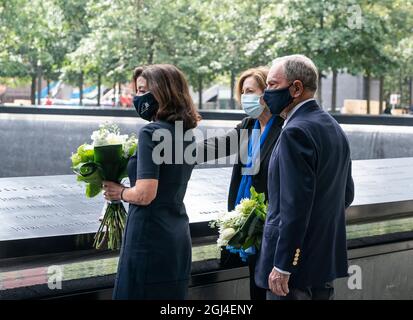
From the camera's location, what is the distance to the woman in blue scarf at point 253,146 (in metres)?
3.74

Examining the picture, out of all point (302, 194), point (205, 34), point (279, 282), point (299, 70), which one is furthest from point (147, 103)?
point (205, 34)

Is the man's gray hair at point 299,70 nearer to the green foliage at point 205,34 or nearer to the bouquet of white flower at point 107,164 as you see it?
the bouquet of white flower at point 107,164

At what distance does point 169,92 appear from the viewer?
3.20 m

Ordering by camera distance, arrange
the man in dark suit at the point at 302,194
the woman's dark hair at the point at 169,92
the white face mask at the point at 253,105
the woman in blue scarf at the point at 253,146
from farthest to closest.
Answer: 1. the white face mask at the point at 253,105
2. the woman in blue scarf at the point at 253,146
3. the woman's dark hair at the point at 169,92
4. the man in dark suit at the point at 302,194

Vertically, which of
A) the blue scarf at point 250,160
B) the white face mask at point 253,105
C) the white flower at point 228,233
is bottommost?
the white flower at point 228,233

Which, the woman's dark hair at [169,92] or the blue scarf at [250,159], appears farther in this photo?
the blue scarf at [250,159]

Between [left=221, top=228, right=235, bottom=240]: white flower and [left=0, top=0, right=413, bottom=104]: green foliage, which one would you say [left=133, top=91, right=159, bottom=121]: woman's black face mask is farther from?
[left=0, top=0, right=413, bottom=104]: green foliage

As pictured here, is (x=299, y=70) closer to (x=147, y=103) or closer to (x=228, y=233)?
(x=147, y=103)

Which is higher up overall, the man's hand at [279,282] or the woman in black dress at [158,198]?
the woman in black dress at [158,198]

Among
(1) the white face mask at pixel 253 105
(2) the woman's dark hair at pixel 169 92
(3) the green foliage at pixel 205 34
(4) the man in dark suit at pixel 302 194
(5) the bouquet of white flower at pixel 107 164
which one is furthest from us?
(3) the green foliage at pixel 205 34

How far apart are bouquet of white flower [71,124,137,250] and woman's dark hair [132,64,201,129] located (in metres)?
0.33

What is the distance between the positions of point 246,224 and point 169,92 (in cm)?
78

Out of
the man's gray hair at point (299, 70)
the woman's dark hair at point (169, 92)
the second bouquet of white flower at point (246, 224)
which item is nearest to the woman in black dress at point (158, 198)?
the woman's dark hair at point (169, 92)

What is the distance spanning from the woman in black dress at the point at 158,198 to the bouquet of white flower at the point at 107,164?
0.58ft
